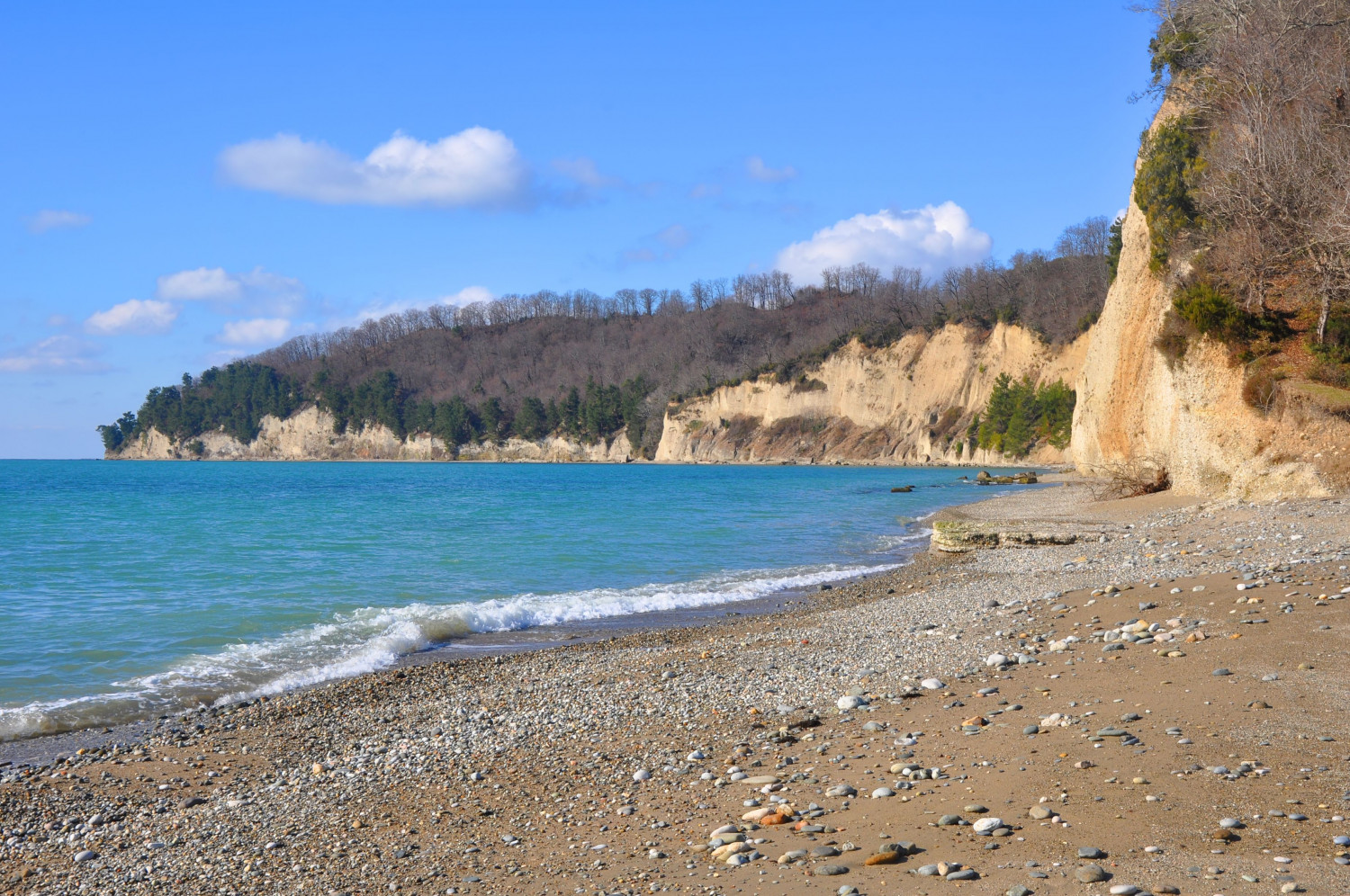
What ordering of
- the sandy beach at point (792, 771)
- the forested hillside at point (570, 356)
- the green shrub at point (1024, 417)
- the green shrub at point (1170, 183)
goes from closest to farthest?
the sandy beach at point (792, 771)
the green shrub at point (1170, 183)
the green shrub at point (1024, 417)
the forested hillside at point (570, 356)

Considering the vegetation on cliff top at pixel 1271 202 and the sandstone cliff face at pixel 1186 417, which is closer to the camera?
the sandstone cliff face at pixel 1186 417

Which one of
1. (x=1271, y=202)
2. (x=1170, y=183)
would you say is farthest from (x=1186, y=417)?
(x=1170, y=183)

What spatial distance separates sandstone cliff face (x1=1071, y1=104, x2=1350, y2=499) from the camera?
1884cm

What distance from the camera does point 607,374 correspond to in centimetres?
15588

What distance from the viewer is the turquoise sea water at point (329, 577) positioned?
37.4 feet

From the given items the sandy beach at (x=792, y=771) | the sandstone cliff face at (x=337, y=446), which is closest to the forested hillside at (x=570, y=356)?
the sandstone cliff face at (x=337, y=446)

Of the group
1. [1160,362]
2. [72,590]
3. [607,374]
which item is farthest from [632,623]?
[607,374]

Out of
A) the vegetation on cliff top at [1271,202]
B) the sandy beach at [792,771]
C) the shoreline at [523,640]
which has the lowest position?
the shoreline at [523,640]

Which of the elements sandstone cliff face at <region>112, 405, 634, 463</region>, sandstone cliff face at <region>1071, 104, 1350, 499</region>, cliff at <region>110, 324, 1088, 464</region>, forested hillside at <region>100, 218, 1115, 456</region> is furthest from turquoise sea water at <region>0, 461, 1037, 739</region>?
sandstone cliff face at <region>112, 405, 634, 463</region>

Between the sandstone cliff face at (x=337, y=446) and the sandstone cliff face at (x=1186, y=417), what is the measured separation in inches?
4125

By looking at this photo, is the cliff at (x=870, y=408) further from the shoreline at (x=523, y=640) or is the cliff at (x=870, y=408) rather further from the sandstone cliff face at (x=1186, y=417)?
the shoreline at (x=523, y=640)

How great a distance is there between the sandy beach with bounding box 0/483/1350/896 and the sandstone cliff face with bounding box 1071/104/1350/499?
397 inches

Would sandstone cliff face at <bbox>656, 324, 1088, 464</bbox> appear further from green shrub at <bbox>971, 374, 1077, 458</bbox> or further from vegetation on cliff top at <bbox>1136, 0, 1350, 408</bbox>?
vegetation on cliff top at <bbox>1136, 0, 1350, 408</bbox>

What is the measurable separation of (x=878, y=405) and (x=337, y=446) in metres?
102
